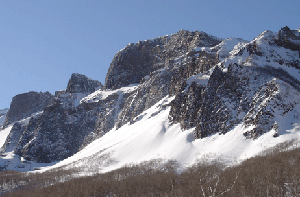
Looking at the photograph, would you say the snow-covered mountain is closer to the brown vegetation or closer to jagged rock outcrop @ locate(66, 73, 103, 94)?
the brown vegetation

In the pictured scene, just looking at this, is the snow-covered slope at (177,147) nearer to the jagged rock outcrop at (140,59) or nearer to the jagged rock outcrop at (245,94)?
the jagged rock outcrop at (245,94)

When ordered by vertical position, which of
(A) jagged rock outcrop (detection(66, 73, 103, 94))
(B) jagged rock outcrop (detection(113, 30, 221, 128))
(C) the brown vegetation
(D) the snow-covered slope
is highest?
(A) jagged rock outcrop (detection(66, 73, 103, 94))

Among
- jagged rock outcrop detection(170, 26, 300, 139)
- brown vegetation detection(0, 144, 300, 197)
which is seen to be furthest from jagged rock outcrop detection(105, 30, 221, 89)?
brown vegetation detection(0, 144, 300, 197)

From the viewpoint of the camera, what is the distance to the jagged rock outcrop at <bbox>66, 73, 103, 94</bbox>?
573 feet

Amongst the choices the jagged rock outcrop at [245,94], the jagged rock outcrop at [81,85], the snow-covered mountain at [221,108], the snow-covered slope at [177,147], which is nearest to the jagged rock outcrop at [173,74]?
the snow-covered mountain at [221,108]

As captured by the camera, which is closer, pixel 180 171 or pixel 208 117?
pixel 180 171

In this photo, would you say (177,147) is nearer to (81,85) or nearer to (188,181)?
(188,181)

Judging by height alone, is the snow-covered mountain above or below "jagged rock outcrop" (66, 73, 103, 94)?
below

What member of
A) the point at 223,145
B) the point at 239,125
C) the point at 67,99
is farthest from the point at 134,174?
the point at 67,99

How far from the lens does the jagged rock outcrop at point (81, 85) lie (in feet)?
573

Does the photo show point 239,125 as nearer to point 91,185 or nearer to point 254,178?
point 254,178

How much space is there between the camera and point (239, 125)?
167ft

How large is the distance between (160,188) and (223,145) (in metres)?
16.1

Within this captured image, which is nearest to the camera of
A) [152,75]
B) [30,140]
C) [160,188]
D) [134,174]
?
[160,188]
